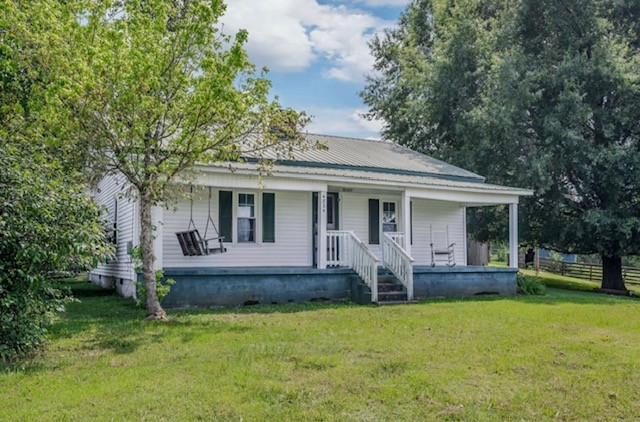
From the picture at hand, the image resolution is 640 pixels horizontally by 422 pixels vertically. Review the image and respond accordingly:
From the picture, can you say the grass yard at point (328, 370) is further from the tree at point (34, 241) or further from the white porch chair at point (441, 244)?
the white porch chair at point (441, 244)

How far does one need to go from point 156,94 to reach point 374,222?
321 inches

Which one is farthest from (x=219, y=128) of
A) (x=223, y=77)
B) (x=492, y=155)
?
(x=492, y=155)

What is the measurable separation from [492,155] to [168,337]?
1658cm

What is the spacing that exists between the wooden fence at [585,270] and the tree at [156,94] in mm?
22724

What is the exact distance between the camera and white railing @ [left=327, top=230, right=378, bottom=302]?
1209cm

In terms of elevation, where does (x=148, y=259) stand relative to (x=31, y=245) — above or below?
below

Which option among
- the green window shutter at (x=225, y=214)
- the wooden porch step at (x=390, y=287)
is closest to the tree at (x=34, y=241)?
the green window shutter at (x=225, y=214)

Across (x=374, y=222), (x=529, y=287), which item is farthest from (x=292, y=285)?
(x=529, y=287)

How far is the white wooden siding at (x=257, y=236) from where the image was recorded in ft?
41.3

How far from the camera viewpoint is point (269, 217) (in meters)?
13.6

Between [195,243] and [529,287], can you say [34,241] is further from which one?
[529,287]

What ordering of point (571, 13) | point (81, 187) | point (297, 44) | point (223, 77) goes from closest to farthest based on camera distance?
point (81, 187), point (223, 77), point (297, 44), point (571, 13)

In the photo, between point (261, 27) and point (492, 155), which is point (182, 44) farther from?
point (492, 155)

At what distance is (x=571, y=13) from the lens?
66.2 ft
